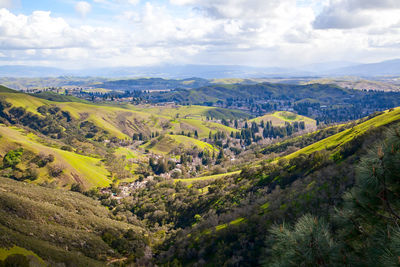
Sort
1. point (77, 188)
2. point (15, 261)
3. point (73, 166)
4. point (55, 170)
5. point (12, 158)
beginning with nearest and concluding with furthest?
point (15, 261) → point (77, 188) → point (12, 158) → point (55, 170) → point (73, 166)

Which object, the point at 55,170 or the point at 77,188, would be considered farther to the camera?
the point at 55,170

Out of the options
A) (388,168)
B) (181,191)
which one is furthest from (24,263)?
(181,191)

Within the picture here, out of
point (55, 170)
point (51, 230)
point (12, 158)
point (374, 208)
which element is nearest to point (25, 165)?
point (12, 158)

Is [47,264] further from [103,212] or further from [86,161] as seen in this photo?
[86,161]

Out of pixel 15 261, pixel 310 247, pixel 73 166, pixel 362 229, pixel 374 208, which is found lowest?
pixel 73 166

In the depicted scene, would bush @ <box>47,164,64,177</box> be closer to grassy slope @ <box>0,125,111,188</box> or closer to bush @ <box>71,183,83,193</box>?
grassy slope @ <box>0,125,111,188</box>

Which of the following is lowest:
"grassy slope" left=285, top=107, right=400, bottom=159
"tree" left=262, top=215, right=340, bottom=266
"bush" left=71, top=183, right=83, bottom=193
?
"bush" left=71, top=183, right=83, bottom=193

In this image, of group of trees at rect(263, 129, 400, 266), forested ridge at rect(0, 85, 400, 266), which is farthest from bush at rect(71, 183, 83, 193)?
group of trees at rect(263, 129, 400, 266)

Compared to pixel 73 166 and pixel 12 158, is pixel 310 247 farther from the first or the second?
pixel 12 158

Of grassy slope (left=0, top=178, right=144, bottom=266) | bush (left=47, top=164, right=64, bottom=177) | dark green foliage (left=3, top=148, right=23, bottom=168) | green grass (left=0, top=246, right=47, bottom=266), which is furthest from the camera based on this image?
bush (left=47, top=164, right=64, bottom=177)

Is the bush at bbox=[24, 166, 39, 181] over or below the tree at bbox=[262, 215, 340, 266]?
below
